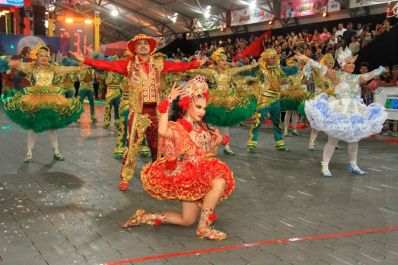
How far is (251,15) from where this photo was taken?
24250 millimetres

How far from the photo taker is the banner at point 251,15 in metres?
23.0

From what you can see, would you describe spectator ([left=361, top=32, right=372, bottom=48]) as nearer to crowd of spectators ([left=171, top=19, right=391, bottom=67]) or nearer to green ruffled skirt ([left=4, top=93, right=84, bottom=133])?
crowd of spectators ([left=171, top=19, right=391, bottom=67])

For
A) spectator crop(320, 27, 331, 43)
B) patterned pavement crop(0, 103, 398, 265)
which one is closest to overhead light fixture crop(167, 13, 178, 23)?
spectator crop(320, 27, 331, 43)

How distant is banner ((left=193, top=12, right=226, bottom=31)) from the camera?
88.6 feet

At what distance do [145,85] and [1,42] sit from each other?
1726 cm

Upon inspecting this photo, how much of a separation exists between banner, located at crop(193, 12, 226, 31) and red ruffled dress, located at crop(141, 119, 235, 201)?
23.0m

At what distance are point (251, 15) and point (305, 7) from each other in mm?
4542

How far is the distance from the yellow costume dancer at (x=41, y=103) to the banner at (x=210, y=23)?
1989 centimetres

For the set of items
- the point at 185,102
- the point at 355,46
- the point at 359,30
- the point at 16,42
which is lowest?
the point at 185,102

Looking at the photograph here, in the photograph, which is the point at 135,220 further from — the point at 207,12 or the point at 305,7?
the point at 207,12

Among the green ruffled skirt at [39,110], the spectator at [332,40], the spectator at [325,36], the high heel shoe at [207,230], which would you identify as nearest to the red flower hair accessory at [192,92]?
the high heel shoe at [207,230]

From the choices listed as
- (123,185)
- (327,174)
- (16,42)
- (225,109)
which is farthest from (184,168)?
(16,42)

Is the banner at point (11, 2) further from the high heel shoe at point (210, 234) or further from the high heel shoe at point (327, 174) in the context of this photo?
the high heel shoe at point (210, 234)

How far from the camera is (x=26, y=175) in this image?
6.95 m
